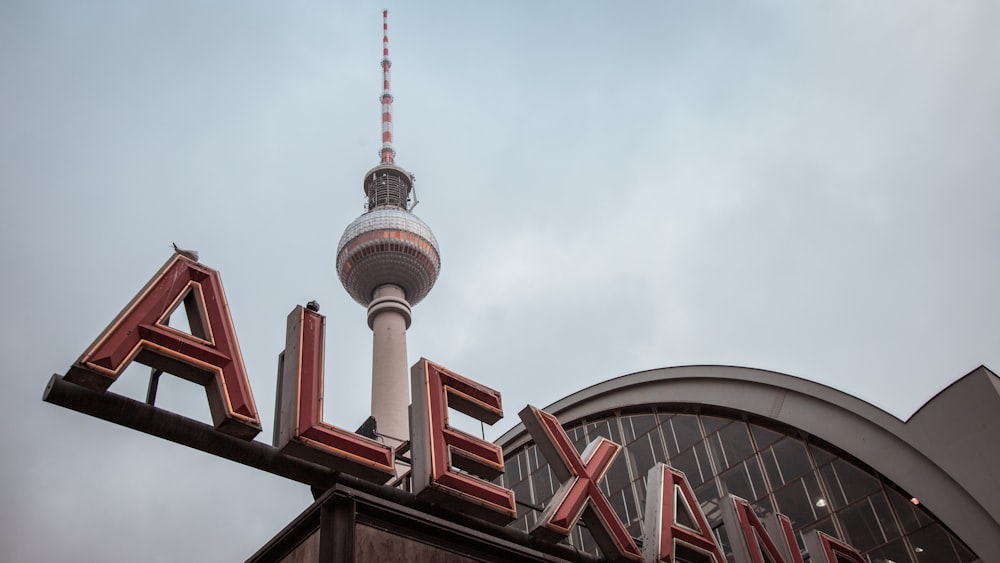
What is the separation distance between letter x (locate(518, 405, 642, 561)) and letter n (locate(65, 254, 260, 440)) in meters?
5.41

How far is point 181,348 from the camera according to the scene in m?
11.8

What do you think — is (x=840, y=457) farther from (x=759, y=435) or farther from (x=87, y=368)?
(x=87, y=368)

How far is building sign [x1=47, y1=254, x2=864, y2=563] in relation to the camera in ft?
38.2

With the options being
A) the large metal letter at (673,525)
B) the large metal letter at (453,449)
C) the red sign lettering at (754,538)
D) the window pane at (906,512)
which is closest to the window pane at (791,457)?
the window pane at (906,512)

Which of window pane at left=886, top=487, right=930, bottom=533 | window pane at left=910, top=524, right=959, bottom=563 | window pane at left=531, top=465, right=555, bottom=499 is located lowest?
window pane at left=910, top=524, right=959, bottom=563

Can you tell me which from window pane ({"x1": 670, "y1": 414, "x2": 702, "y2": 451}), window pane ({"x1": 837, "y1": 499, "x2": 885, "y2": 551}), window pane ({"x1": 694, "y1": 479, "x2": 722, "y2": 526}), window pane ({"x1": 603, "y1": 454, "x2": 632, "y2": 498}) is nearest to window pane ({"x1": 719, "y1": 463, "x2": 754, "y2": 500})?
window pane ({"x1": 694, "y1": 479, "x2": 722, "y2": 526})

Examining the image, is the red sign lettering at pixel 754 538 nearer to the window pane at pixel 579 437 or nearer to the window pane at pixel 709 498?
the window pane at pixel 709 498

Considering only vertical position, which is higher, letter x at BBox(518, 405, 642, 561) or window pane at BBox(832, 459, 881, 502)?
window pane at BBox(832, 459, 881, 502)

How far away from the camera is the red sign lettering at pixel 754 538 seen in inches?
700

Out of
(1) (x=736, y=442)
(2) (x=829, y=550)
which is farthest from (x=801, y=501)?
(2) (x=829, y=550)

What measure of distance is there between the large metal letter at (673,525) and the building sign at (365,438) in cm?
2

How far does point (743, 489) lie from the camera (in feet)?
95.3

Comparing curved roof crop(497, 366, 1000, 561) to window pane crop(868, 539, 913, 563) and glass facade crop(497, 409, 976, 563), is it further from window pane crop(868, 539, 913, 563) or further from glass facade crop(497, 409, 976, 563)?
window pane crop(868, 539, 913, 563)

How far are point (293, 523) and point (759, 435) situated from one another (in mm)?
21405
